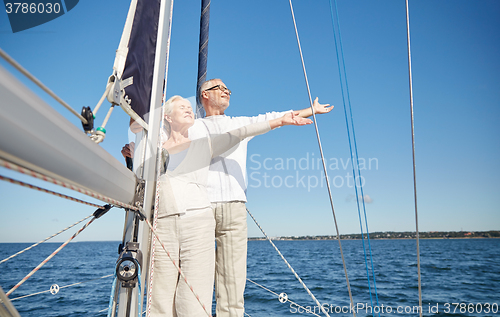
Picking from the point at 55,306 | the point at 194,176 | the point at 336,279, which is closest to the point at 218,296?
the point at 194,176

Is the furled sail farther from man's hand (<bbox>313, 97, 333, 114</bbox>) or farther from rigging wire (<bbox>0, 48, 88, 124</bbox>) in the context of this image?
→ man's hand (<bbox>313, 97, 333, 114</bbox>)

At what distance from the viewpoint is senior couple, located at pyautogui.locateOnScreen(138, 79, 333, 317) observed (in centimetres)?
154

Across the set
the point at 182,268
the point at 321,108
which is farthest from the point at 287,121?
the point at 182,268

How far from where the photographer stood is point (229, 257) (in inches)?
73.2

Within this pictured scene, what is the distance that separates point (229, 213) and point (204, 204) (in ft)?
0.92

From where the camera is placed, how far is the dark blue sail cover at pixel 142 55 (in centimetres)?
140

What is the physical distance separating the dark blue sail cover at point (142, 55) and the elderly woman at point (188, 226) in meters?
0.29

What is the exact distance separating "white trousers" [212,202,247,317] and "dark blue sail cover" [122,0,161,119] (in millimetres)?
744

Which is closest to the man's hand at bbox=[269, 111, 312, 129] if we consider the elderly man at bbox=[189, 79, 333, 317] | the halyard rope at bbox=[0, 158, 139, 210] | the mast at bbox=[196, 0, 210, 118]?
the elderly man at bbox=[189, 79, 333, 317]

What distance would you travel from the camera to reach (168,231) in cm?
155

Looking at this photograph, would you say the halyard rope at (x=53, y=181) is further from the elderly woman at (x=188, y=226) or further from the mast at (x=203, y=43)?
the mast at (x=203, y=43)

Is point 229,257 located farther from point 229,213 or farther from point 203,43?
point 203,43

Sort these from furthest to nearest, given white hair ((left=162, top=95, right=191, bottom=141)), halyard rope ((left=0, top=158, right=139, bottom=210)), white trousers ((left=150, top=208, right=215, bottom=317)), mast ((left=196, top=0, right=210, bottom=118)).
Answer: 1. mast ((left=196, top=0, right=210, bottom=118))
2. white hair ((left=162, top=95, right=191, bottom=141))
3. white trousers ((left=150, top=208, right=215, bottom=317))
4. halyard rope ((left=0, top=158, right=139, bottom=210))

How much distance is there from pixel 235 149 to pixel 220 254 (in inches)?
25.0
